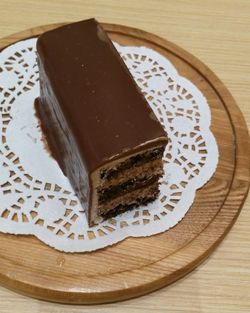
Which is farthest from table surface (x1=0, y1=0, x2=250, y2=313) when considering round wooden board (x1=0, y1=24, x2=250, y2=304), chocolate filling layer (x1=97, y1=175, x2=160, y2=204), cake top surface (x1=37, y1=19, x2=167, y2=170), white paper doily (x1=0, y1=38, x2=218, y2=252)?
cake top surface (x1=37, y1=19, x2=167, y2=170)

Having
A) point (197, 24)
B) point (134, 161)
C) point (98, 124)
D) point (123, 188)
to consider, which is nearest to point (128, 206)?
point (123, 188)

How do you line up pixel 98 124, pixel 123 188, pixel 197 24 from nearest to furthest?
1. pixel 98 124
2. pixel 123 188
3. pixel 197 24

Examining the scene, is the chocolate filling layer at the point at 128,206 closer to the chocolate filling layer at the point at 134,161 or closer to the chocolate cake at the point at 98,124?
the chocolate cake at the point at 98,124

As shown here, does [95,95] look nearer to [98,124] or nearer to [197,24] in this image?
[98,124]

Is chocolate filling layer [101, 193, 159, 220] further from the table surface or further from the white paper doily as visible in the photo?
the table surface

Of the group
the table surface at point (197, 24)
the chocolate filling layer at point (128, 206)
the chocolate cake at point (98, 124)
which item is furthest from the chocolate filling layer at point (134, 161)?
the table surface at point (197, 24)
